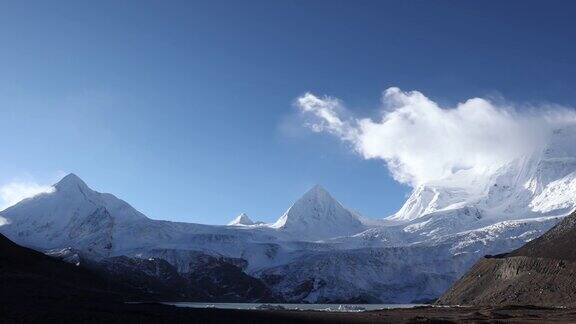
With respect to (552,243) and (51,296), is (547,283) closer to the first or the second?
(552,243)

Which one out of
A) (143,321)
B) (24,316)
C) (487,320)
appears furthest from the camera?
(487,320)

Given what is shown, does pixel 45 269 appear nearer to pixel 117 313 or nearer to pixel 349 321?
pixel 117 313

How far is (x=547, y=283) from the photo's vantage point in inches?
6895

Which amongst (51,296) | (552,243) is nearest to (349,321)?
(51,296)

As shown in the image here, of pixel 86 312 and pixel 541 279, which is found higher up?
pixel 541 279

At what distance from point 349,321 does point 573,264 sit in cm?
7557

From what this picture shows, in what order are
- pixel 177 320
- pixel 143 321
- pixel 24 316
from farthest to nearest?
pixel 177 320 → pixel 143 321 → pixel 24 316

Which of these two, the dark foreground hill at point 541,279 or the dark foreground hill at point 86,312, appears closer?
the dark foreground hill at point 86,312

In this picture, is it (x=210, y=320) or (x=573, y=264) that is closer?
(x=210, y=320)

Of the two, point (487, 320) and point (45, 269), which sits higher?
point (45, 269)

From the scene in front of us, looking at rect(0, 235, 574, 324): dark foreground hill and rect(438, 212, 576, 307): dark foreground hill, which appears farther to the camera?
rect(438, 212, 576, 307): dark foreground hill

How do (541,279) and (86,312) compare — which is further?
(541,279)

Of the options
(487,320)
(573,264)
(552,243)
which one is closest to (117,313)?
(487,320)

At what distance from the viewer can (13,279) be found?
15450cm
